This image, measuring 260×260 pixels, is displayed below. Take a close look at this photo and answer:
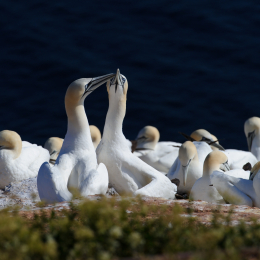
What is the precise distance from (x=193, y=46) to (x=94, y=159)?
8.86 meters

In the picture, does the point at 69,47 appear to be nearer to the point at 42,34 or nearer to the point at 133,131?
the point at 42,34

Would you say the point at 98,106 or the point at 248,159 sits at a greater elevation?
the point at 98,106

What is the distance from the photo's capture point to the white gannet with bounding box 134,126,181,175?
368 inches

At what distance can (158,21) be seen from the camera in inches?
564

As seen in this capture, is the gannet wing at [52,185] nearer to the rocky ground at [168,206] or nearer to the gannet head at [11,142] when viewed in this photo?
the rocky ground at [168,206]

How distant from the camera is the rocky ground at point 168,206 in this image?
4.10m

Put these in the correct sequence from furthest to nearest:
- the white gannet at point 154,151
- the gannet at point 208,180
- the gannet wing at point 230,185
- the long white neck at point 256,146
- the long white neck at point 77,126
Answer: the long white neck at point 256,146 < the white gannet at point 154,151 < the gannet at point 208,180 < the gannet wing at point 230,185 < the long white neck at point 77,126

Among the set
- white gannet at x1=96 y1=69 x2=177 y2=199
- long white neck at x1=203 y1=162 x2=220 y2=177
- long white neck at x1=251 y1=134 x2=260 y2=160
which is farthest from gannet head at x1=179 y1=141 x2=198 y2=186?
long white neck at x1=251 y1=134 x2=260 y2=160

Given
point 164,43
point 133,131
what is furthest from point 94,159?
point 164,43

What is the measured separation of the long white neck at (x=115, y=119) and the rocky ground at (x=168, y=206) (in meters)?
0.67

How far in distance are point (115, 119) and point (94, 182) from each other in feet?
4.02

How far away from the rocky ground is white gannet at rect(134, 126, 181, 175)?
114 inches

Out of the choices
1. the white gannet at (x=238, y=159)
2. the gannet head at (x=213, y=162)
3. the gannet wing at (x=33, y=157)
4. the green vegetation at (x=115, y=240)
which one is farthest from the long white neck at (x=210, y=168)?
the green vegetation at (x=115, y=240)

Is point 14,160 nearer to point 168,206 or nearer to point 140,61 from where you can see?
point 168,206
